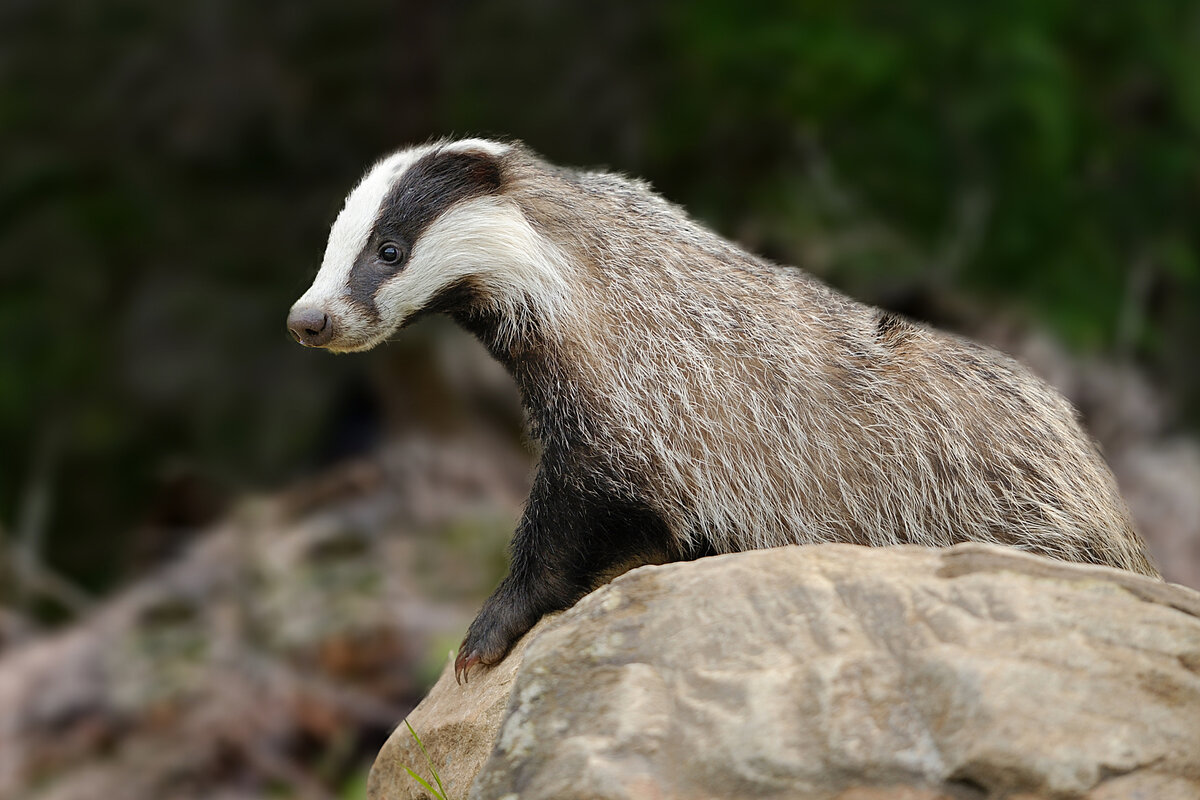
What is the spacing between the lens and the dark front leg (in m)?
4.44

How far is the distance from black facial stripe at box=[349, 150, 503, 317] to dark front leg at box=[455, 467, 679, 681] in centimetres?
91

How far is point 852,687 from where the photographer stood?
11.1ft

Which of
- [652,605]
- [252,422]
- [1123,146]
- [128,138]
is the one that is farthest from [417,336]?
[652,605]

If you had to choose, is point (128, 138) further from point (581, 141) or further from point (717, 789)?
point (717, 789)

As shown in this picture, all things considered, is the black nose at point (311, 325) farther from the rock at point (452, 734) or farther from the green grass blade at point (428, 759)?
the green grass blade at point (428, 759)

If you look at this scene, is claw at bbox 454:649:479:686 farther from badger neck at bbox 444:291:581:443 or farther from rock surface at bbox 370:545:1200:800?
rock surface at bbox 370:545:1200:800

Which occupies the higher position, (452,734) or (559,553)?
(559,553)

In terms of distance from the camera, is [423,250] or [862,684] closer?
[862,684]

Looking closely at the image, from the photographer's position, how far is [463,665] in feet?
15.4

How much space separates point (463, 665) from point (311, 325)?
4.52ft

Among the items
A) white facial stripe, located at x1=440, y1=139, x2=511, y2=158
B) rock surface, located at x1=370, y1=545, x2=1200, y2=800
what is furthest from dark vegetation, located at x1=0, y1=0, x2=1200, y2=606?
rock surface, located at x1=370, y1=545, x2=1200, y2=800

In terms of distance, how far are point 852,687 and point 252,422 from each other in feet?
28.7

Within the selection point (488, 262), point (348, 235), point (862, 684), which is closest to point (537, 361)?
point (488, 262)

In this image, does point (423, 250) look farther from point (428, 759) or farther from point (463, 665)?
point (428, 759)
